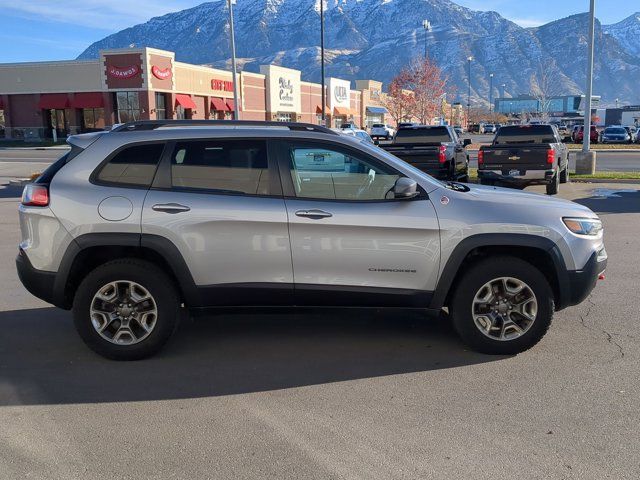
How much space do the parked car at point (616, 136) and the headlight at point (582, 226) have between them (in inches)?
1826

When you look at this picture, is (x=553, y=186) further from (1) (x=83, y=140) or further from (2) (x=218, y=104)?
(2) (x=218, y=104)

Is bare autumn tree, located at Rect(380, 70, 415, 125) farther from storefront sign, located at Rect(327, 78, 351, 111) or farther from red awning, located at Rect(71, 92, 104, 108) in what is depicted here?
red awning, located at Rect(71, 92, 104, 108)

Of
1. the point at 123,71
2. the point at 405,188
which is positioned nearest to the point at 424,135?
the point at 405,188

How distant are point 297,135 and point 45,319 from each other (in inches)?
125

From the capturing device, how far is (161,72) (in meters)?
45.5

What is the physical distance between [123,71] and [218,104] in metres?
10.1

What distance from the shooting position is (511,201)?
484 cm

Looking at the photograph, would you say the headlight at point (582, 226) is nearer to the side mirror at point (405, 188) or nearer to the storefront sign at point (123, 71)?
the side mirror at point (405, 188)

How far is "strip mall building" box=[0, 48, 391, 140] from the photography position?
44875 mm

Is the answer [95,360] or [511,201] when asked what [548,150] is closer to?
[511,201]

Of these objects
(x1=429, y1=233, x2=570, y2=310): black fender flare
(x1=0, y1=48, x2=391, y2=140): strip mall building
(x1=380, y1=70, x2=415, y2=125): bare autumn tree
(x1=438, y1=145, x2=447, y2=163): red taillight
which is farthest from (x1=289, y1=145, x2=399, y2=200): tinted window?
(x1=380, y1=70, x2=415, y2=125): bare autumn tree

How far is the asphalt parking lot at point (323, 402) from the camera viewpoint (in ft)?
11.0

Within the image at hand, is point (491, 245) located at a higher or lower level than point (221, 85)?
lower

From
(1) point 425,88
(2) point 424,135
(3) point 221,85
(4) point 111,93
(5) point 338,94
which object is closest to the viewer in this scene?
(2) point 424,135
